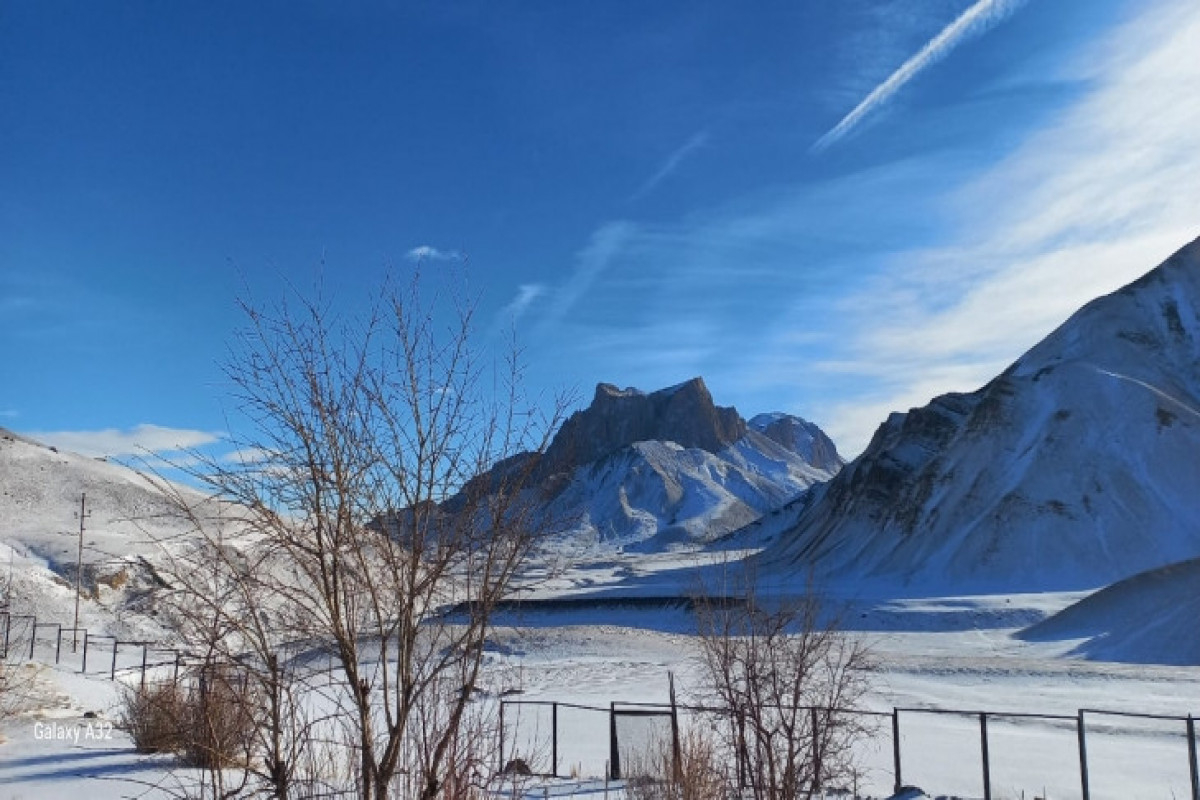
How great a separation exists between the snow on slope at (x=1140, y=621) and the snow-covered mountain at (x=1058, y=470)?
698 inches

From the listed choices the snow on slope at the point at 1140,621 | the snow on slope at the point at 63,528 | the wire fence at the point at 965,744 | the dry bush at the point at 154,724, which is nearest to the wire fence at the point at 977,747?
the wire fence at the point at 965,744

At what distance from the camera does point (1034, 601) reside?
2360 inches

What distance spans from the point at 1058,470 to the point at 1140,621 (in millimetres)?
32461

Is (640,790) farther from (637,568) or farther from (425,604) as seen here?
(637,568)

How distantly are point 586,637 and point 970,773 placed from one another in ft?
96.7

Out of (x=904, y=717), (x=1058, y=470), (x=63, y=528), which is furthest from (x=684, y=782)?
(x=1058, y=470)

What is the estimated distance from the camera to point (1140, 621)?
1767 inches

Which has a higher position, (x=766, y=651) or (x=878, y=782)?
(x=766, y=651)

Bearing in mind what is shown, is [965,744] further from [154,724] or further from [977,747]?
[154,724]

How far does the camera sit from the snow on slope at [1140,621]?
41.0 metres

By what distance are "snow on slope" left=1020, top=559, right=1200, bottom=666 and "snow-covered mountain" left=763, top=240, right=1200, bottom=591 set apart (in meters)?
17.7

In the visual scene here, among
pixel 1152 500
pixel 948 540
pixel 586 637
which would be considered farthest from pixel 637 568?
pixel 586 637

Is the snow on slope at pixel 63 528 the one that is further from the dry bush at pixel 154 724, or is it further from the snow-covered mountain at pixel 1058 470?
the snow-covered mountain at pixel 1058 470

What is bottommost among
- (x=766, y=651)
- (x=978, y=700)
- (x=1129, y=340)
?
(x=978, y=700)
